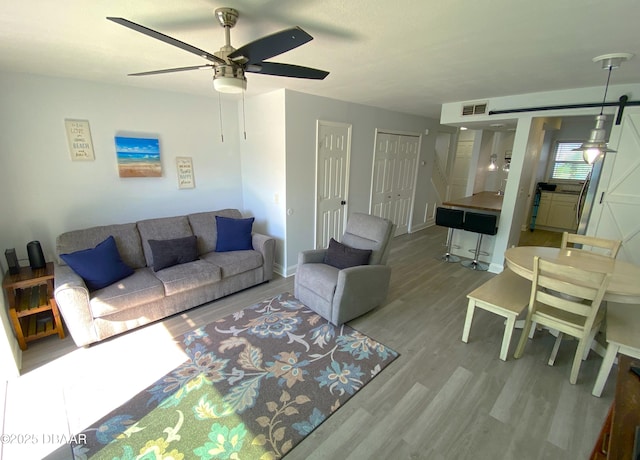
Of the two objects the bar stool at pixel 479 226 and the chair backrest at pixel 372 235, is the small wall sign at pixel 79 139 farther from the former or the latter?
the bar stool at pixel 479 226

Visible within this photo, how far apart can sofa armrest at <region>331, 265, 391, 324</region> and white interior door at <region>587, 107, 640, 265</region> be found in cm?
266

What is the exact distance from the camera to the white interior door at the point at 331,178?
4.07 metres

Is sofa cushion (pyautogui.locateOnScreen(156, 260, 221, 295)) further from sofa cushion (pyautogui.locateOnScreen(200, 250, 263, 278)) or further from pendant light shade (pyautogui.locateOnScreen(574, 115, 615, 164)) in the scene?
pendant light shade (pyautogui.locateOnScreen(574, 115, 615, 164))

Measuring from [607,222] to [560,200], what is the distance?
12.0 feet

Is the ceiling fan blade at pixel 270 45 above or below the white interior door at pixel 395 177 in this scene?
above

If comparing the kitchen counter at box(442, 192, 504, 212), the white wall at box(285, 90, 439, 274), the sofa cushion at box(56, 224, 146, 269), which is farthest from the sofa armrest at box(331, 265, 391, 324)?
the sofa cushion at box(56, 224, 146, 269)

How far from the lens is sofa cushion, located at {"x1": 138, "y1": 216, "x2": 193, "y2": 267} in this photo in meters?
3.23

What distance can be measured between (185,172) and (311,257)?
2.18m

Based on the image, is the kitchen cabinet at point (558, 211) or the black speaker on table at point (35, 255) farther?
the kitchen cabinet at point (558, 211)

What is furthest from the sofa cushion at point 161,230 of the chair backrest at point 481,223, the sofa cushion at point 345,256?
the chair backrest at point 481,223

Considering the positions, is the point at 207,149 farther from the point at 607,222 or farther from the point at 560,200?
the point at 560,200

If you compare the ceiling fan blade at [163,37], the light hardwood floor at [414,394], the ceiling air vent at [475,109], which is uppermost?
the ceiling air vent at [475,109]

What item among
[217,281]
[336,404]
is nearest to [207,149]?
[217,281]

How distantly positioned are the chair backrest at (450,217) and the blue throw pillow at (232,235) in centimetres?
304
